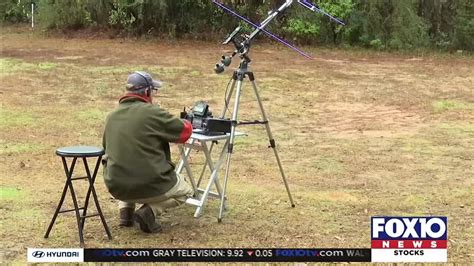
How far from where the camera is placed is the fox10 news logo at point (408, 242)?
431cm

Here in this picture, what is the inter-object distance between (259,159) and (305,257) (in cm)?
297

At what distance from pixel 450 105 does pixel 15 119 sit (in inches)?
271

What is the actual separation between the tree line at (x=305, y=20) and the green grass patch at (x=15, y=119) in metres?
10.5

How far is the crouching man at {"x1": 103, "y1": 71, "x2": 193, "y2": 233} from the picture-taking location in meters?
4.61

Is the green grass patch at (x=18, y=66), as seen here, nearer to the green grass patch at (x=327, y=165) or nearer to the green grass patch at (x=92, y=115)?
the green grass patch at (x=92, y=115)

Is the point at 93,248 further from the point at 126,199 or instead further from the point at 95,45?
the point at 95,45

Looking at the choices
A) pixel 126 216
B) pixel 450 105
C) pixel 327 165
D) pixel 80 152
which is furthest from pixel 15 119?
pixel 450 105

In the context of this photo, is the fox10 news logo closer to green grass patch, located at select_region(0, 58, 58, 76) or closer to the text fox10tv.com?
the text fox10tv.com

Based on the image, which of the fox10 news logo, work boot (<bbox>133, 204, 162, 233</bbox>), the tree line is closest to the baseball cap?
work boot (<bbox>133, 204, 162, 233</bbox>)

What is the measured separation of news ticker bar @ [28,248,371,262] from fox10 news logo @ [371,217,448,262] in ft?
0.42

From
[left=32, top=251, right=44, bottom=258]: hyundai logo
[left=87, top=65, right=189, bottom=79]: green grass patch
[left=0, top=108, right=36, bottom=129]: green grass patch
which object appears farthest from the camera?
[left=87, top=65, right=189, bottom=79]: green grass patch

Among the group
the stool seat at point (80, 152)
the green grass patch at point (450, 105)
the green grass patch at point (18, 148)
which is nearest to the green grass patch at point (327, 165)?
the stool seat at point (80, 152)

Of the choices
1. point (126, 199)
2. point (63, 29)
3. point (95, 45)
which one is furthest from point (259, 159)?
point (63, 29)

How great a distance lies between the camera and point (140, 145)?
4598 mm
